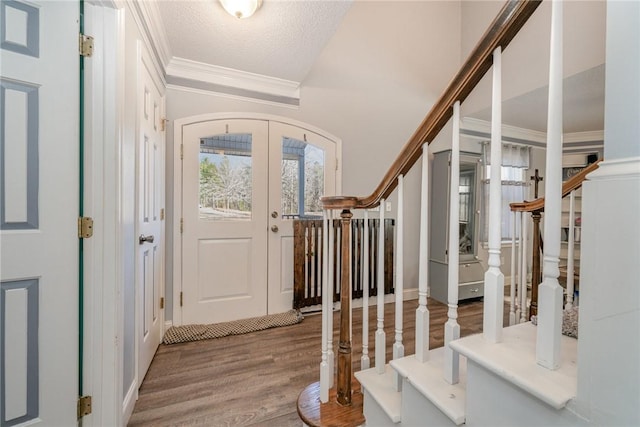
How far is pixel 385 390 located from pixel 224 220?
78.6 inches

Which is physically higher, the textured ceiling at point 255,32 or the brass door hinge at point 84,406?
the textured ceiling at point 255,32

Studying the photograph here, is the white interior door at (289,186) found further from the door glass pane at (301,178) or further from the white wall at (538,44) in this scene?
the white wall at (538,44)

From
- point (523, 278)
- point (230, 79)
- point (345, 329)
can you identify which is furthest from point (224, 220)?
point (523, 278)

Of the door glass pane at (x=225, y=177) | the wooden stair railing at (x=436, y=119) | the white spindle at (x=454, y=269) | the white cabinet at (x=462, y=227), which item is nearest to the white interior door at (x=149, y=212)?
the door glass pane at (x=225, y=177)

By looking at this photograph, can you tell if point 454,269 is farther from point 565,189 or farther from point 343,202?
point 565,189

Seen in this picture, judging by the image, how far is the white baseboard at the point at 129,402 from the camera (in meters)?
1.35

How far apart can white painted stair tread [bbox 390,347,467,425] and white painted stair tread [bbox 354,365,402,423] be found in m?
0.16

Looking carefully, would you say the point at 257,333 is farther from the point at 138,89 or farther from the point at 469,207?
the point at 469,207

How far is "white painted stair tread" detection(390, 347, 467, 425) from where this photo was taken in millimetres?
791

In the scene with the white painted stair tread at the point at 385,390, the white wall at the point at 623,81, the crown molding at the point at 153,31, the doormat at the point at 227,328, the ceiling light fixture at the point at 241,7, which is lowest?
the doormat at the point at 227,328

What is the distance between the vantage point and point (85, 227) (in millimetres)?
1181

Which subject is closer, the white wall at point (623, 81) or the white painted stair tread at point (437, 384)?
the white wall at point (623, 81)

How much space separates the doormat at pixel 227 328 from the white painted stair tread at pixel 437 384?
173cm

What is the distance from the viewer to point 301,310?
2.86 metres
